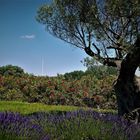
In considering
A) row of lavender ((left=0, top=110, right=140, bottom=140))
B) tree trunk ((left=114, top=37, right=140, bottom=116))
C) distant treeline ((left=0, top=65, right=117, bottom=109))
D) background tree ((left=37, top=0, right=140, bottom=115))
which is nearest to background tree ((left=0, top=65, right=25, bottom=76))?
distant treeline ((left=0, top=65, right=117, bottom=109))

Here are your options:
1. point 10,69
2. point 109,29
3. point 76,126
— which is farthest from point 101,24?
point 10,69

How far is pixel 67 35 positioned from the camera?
54.3 ft

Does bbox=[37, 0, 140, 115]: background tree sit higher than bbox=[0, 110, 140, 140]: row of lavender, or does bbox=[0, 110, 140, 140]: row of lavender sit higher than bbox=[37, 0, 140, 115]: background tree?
bbox=[37, 0, 140, 115]: background tree

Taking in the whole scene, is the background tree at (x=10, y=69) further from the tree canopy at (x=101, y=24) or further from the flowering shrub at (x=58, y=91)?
the tree canopy at (x=101, y=24)

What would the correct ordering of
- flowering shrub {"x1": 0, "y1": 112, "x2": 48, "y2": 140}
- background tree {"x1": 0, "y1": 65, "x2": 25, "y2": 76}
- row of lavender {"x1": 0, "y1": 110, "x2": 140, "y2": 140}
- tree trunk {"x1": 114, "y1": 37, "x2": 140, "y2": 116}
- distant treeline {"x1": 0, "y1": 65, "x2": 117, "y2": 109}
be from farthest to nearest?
background tree {"x1": 0, "y1": 65, "x2": 25, "y2": 76}
distant treeline {"x1": 0, "y1": 65, "x2": 117, "y2": 109}
tree trunk {"x1": 114, "y1": 37, "x2": 140, "y2": 116}
row of lavender {"x1": 0, "y1": 110, "x2": 140, "y2": 140}
flowering shrub {"x1": 0, "y1": 112, "x2": 48, "y2": 140}

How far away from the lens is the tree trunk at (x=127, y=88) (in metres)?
11.4

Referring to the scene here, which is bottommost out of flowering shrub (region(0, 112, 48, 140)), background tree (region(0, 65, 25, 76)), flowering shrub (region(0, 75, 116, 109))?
flowering shrub (region(0, 112, 48, 140))

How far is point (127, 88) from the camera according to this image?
11.6 m

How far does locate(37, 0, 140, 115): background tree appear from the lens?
11.6 m

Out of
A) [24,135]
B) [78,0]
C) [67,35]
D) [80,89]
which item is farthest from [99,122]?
[80,89]

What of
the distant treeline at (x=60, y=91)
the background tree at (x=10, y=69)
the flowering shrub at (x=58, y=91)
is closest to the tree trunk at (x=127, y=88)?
the distant treeline at (x=60, y=91)

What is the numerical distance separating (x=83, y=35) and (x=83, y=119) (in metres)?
8.00

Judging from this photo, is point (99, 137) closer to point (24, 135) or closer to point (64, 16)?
point (24, 135)

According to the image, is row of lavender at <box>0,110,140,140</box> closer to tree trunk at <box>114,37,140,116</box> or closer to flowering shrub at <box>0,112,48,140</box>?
flowering shrub at <box>0,112,48,140</box>
